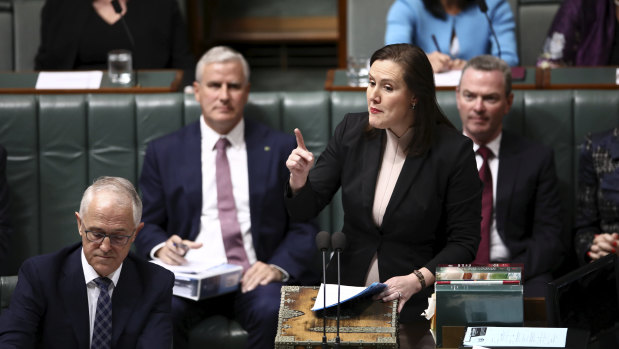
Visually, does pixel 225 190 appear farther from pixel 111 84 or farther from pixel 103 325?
pixel 103 325

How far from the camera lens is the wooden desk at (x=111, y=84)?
11.6 ft

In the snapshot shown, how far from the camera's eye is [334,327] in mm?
2143

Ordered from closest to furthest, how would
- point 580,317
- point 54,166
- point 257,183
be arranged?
point 580,317, point 257,183, point 54,166

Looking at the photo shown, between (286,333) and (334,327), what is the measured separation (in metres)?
0.12

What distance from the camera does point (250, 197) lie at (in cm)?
326

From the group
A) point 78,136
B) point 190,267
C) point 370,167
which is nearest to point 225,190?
point 190,267

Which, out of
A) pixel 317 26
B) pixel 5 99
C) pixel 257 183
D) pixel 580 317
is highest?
pixel 317 26

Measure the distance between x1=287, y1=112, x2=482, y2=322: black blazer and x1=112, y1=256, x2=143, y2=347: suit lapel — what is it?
488 millimetres

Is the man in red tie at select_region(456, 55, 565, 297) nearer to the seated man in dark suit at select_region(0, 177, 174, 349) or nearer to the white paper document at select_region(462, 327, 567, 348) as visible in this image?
the white paper document at select_region(462, 327, 567, 348)

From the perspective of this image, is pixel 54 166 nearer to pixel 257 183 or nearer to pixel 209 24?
pixel 257 183

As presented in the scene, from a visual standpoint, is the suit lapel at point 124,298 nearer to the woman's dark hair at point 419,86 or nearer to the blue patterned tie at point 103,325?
the blue patterned tie at point 103,325

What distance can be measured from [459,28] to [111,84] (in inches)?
59.2

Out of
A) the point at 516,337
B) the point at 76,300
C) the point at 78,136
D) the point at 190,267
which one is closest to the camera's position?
the point at 516,337

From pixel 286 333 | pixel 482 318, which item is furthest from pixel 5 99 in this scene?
pixel 482 318
